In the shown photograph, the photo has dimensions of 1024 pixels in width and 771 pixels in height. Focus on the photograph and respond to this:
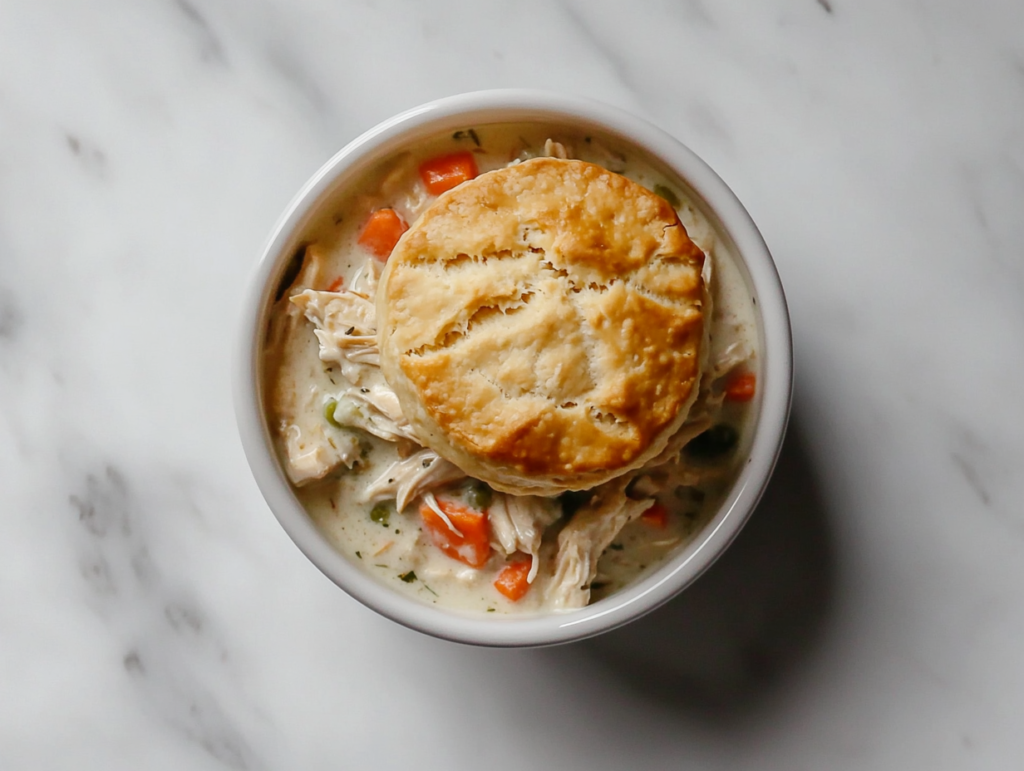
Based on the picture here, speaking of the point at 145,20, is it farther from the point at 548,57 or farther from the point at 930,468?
the point at 930,468

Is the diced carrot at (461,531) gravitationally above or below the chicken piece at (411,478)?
below

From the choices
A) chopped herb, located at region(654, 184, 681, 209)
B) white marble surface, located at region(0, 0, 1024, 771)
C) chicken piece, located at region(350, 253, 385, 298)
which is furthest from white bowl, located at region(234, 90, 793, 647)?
white marble surface, located at region(0, 0, 1024, 771)

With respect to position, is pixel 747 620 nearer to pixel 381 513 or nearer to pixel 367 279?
pixel 381 513

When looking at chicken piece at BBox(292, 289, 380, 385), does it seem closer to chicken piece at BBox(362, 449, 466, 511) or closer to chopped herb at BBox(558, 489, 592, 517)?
chicken piece at BBox(362, 449, 466, 511)

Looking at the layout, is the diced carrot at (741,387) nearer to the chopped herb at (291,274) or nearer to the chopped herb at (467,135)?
the chopped herb at (467,135)

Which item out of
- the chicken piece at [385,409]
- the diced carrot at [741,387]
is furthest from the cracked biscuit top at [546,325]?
the diced carrot at [741,387]

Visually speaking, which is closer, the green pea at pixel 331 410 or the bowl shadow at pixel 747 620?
the green pea at pixel 331 410

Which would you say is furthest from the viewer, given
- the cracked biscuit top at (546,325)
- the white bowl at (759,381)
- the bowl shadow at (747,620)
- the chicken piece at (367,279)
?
the bowl shadow at (747,620)
